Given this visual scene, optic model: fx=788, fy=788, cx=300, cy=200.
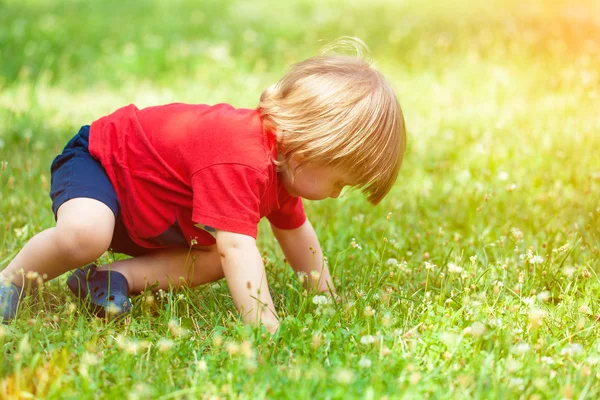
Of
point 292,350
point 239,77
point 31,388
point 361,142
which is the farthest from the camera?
point 239,77

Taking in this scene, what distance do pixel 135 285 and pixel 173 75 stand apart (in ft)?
11.6

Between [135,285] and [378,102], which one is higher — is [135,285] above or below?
below

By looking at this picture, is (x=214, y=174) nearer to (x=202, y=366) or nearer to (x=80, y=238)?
(x=80, y=238)

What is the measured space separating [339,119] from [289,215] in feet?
1.78

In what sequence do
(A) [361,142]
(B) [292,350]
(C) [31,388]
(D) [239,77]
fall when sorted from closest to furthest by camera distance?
(C) [31,388], (B) [292,350], (A) [361,142], (D) [239,77]

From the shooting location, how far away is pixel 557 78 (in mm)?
6164

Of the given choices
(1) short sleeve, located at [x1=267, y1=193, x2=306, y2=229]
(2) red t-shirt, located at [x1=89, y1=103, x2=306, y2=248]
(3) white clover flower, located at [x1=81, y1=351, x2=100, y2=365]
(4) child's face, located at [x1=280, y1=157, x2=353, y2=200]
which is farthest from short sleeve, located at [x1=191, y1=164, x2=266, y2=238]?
(3) white clover flower, located at [x1=81, y1=351, x2=100, y2=365]

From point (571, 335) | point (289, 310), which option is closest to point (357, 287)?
point (289, 310)

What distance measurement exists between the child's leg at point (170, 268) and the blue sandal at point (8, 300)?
14.4 inches

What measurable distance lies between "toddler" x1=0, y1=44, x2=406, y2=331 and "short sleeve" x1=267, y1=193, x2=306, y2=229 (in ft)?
0.17

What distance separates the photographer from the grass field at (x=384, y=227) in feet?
7.04

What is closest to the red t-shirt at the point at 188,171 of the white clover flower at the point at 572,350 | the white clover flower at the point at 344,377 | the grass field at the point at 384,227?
the grass field at the point at 384,227

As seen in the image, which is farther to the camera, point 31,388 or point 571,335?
point 571,335

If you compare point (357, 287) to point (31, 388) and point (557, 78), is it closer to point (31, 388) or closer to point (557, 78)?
point (31, 388)
